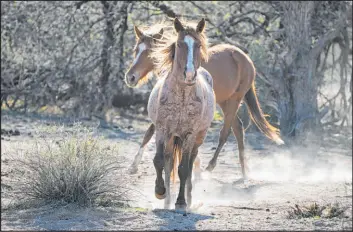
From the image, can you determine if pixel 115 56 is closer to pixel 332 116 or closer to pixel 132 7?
pixel 132 7

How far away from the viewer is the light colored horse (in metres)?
7.43

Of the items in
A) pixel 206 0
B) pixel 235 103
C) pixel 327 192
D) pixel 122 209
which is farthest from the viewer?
pixel 206 0

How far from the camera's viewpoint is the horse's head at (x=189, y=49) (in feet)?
23.6

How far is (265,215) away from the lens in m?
7.27

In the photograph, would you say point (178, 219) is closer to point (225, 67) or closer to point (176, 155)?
point (176, 155)

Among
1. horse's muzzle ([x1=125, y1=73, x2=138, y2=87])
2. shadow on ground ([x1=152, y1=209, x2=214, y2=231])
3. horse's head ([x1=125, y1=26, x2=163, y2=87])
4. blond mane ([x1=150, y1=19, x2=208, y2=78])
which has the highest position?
blond mane ([x1=150, y1=19, x2=208, y2=78])

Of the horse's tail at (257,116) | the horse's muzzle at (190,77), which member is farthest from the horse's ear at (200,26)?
the horse's tail at (257,116)

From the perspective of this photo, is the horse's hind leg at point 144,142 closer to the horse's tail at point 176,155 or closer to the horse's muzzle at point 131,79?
the horse's muzzle at point 131,79

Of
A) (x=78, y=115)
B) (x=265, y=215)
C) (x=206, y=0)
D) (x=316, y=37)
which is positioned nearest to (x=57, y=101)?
(x=78, y=115)

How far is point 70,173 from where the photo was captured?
725 cm

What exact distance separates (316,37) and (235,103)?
5894mm

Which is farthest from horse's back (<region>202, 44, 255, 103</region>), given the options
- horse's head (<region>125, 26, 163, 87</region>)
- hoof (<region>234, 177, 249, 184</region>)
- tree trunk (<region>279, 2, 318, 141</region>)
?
tree trunk (<region>279, 2, 318, 141</region>)

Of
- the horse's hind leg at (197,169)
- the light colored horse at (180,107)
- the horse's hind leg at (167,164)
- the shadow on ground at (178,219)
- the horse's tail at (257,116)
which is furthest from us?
the horse's tail at (257,116)

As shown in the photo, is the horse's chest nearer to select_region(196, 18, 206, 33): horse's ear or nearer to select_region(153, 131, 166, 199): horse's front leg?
select_region(153, 131, 166, 199): horse's front leg
